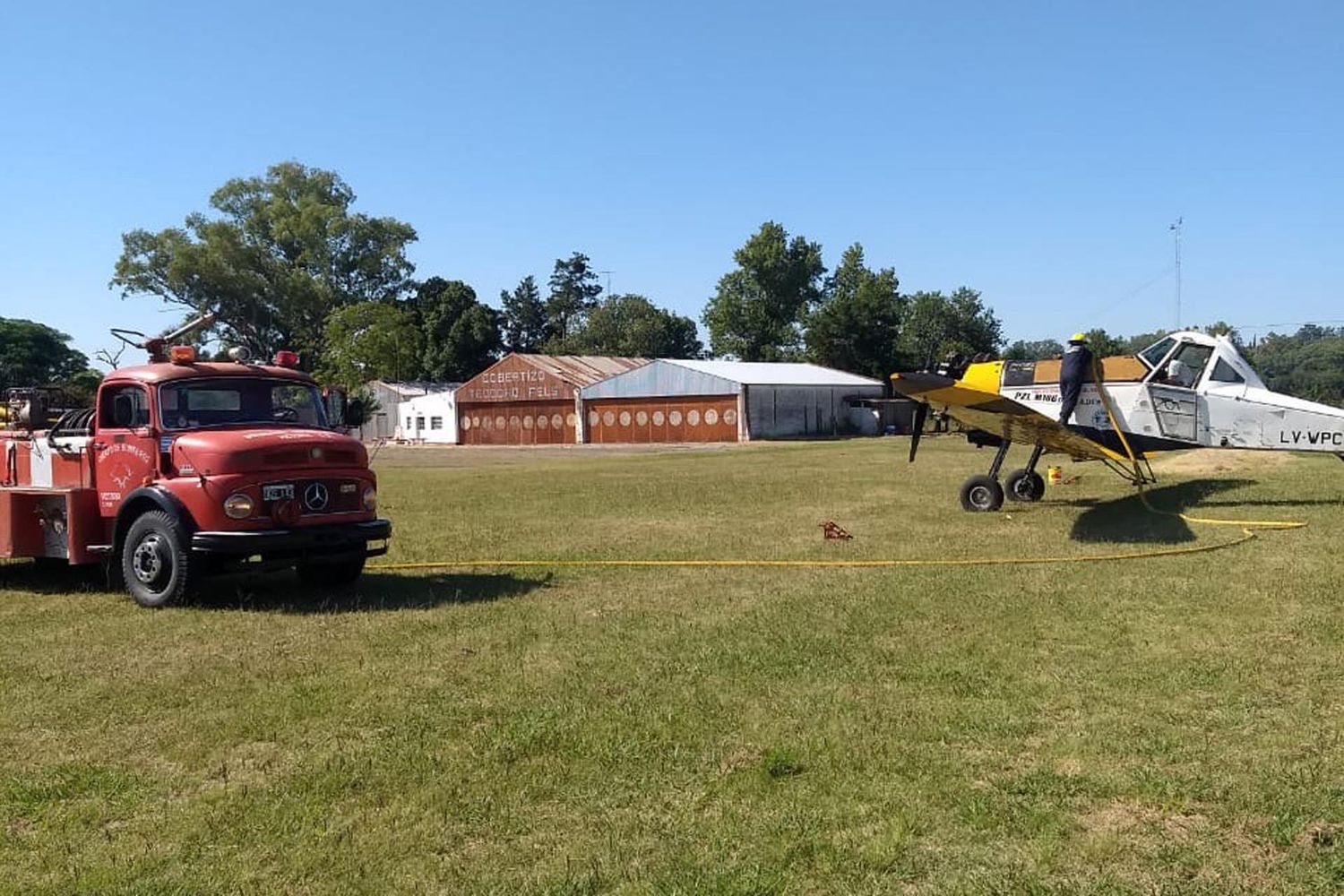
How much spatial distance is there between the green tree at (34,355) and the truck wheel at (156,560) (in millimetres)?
84547

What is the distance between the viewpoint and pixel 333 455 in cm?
910

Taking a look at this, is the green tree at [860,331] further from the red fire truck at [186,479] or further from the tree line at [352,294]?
the red fire truck at [186,479]

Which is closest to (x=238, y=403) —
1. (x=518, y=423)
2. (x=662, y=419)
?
(x=662, y=419)

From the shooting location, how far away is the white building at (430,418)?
210ft

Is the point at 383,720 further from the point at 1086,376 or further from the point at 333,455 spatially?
the point at 1086,376

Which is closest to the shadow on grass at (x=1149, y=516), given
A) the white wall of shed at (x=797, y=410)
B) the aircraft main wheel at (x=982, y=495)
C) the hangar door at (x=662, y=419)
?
the aircraft main wheel at (x=982, y=495)

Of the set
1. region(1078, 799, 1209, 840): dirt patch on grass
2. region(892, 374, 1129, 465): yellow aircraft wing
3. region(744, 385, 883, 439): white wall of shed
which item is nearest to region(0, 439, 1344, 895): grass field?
region(1078, 799, 1209, 840): dirt patch on grass

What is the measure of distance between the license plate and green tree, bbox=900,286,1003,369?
8562 centimetres

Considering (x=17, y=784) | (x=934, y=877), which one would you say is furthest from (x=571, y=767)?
(x=17, y=784)

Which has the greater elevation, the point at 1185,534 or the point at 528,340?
the point at 528,340

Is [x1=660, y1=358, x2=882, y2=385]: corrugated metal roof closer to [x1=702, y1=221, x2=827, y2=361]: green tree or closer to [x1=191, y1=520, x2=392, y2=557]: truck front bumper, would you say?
[x1=702, y1=221, x2=827, y2=361]: green tree

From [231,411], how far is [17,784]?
554 cm

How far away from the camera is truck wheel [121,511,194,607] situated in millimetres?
8602

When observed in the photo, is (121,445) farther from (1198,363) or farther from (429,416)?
(429,416)
